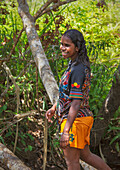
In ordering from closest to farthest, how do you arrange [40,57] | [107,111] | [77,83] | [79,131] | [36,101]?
[77,83] → [79,131] → [40,57] → [107,111] → [36,101]

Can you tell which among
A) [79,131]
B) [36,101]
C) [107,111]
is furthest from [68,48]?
[36,101]

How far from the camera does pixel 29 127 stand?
3.08 metres

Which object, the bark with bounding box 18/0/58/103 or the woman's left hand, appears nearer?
the woman's left hand

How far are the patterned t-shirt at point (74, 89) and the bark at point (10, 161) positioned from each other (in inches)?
22.1

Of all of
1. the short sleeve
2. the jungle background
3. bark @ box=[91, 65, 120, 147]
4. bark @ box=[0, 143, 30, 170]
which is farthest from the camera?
the jungle background

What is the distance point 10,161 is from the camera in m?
1.92

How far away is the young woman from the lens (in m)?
1.51

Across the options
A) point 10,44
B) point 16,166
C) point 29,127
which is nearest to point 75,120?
point 16,166

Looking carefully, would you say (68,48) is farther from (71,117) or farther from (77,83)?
(71,117)

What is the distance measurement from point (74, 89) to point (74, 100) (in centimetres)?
8

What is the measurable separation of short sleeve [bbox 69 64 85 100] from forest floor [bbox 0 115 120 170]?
5.35 feet

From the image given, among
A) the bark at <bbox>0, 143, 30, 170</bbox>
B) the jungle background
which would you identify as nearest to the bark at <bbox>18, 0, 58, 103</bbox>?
the jungle background

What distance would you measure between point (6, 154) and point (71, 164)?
70 cm

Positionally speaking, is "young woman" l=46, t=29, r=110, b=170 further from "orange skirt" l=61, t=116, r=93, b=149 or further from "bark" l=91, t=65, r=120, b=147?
"bark" l=91, t=65, r=120, b=147
